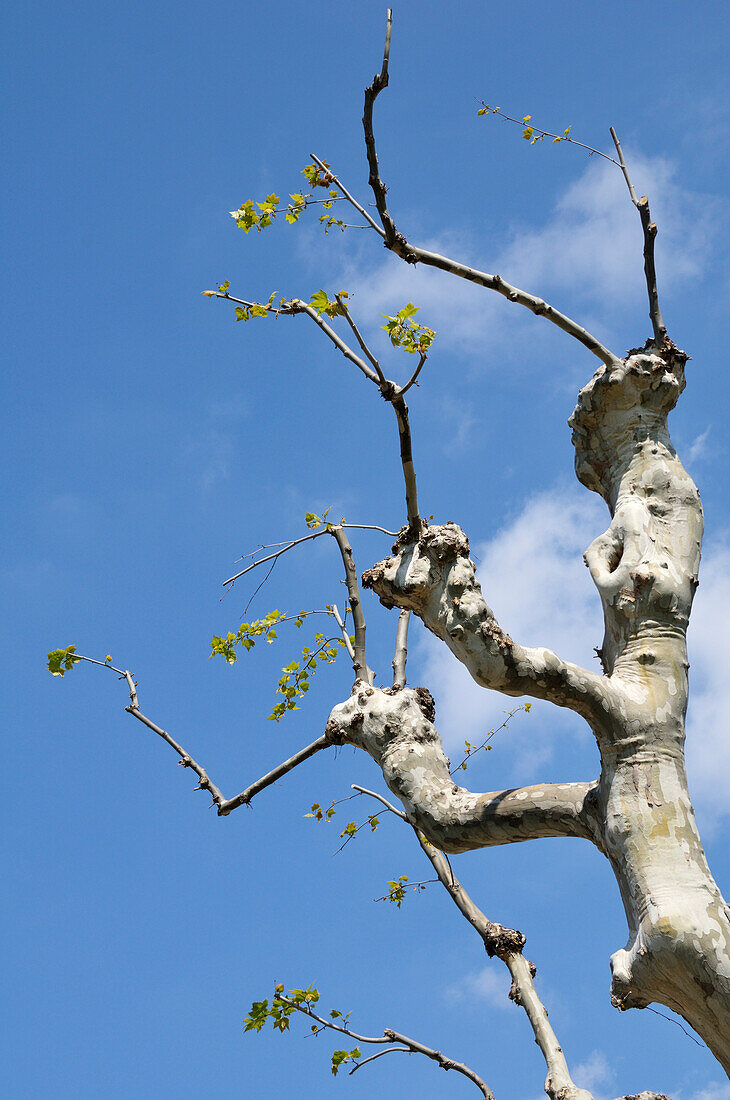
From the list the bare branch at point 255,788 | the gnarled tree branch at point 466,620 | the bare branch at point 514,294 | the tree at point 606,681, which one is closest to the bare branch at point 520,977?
the tree at point 606,681

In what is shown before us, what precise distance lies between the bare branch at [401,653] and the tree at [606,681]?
1.52 feet

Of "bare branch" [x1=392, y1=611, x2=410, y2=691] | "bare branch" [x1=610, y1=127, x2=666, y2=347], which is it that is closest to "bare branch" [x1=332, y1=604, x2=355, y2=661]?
"bare branch" [x1=392, y1=611, x2=410, y2=691]

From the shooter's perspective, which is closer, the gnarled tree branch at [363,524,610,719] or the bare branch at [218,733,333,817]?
the gnarled tree branch at [363,524,610,719]

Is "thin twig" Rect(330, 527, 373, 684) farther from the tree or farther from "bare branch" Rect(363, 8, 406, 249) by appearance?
"bare branch" Rect(363, 8, 406, 249)

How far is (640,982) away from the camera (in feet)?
11.0

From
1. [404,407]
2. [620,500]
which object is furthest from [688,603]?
[404,407]

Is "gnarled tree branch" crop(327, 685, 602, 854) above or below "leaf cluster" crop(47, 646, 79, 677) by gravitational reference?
below

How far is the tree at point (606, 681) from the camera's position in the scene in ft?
11.1

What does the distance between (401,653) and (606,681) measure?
5.87 ft

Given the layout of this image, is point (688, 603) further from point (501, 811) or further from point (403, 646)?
point (403, 646)

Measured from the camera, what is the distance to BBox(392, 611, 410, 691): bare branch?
5.22m

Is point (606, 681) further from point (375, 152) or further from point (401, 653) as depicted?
point (375, 152)

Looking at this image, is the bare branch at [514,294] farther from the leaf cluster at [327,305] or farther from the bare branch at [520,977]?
the bare branch at [520,977]

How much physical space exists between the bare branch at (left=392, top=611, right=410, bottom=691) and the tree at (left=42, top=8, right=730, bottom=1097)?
464 mm
